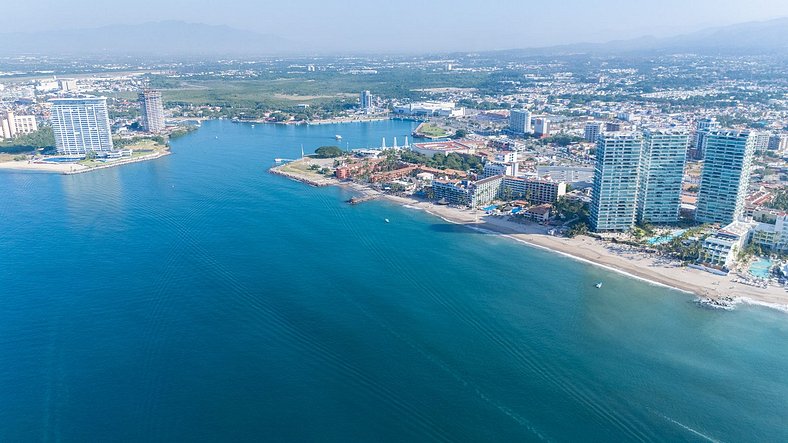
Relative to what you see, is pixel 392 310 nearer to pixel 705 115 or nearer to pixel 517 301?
pixel 517 301

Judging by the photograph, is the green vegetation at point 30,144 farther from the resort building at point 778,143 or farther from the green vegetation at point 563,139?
the resort building at point 778,143

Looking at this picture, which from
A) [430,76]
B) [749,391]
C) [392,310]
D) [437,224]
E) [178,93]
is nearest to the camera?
[749,391]

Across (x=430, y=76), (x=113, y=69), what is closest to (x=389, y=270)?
(x=430, y=76)

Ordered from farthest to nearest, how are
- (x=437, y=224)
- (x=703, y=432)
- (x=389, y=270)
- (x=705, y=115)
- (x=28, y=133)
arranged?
(x=705, y=115) < (x=28, y=133) < (x=437, y=224) < (x=389, y=270) < (x=703, y=432)

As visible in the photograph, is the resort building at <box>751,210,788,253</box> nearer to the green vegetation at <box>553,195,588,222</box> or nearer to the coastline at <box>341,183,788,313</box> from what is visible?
the coastline at <box>341,183,788,313</box>

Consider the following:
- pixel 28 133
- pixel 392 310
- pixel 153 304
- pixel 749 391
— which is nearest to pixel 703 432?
pixel 749 391

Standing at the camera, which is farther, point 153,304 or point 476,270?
→ point 476,270
